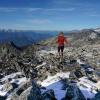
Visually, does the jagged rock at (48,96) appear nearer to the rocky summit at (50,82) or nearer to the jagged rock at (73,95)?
the rocky summit at (50,82)

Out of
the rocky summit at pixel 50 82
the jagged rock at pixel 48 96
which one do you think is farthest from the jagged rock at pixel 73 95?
the jagged rock at pixel 48 96

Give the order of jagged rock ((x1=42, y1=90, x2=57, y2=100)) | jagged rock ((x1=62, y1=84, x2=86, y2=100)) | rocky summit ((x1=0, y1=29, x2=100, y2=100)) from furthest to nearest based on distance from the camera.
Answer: rocky summit ((x1=0, y1=29, x2=100, y2=100)), jagged rock ((x1=42, y1=90, x2=57, y2=100)), jagged rock ((x1=62, y1=84, x2=86, y2=100))

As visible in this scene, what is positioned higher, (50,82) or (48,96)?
(48,96)

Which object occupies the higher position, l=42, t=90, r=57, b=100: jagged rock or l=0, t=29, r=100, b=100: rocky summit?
l=42, t=90, r=57, b=100: jagged rock

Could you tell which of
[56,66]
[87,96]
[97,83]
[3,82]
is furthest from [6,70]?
[87,96]

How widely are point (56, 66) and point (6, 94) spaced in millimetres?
10551

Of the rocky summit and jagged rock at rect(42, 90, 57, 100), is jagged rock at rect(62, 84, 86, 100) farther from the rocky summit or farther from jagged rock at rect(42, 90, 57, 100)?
jagged rock at rect(42, 90, 57, 100)

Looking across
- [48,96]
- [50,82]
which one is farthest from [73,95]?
[50,82]

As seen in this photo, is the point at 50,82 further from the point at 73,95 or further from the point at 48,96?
the point at 73,95

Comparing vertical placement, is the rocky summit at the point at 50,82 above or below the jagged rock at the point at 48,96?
below

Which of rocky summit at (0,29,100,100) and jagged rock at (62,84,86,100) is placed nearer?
jagged rock at (62,84,86,100)

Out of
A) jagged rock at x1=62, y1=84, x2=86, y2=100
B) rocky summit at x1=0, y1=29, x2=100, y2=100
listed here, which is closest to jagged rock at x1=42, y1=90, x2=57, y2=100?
rocky summit at x1=0, y1=29, x2=100, y2=100

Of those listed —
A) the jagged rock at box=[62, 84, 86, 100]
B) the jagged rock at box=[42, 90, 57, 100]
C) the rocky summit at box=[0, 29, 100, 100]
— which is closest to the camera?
the jagged rock at box=[62, 84, 86, 100]

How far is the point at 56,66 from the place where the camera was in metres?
49.3
